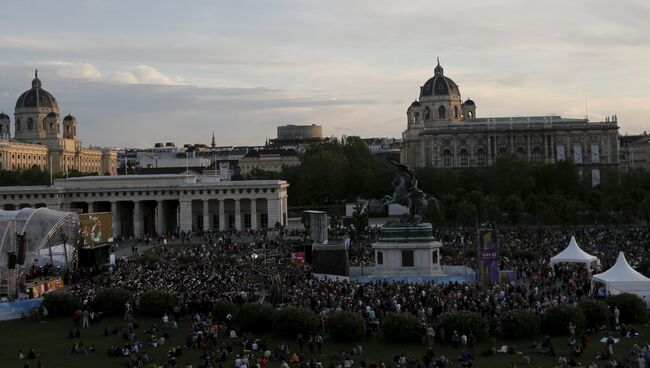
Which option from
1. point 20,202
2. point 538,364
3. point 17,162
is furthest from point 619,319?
point 17,162

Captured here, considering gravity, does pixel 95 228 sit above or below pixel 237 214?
below

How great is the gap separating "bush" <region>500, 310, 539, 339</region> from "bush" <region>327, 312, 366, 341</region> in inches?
190

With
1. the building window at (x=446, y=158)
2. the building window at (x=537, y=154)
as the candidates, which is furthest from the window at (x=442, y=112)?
the building window at (x=537, y=154)

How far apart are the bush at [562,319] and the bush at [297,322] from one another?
802 cm

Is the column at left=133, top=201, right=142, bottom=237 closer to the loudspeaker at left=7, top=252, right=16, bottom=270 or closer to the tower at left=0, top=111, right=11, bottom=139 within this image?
the loudspeaker at left=7, top=252, right=16, bottom=270

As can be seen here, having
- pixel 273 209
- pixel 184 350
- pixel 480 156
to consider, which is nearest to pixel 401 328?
pixel 184 350

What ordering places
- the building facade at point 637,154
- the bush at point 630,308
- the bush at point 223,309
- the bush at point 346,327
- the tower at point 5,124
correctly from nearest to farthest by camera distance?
the bush at point 346,327
the bush at point 630,308
the bush at point 223,309
the tower at point 5,124
the building facade at point 637,154

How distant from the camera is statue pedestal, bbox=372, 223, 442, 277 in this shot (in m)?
49.9

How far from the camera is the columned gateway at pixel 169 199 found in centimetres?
9250

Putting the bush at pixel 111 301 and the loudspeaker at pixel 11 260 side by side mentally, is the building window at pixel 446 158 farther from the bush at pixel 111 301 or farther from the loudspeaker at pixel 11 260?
the bush at pixel 111 301

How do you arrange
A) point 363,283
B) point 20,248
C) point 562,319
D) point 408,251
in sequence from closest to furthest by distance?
point 562,319 < point 20,248 < point 363,283 < point 408,251

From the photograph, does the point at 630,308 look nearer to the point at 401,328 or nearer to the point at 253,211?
the point at 401,328

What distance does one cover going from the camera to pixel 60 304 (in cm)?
4134

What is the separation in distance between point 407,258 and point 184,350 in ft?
61.9
